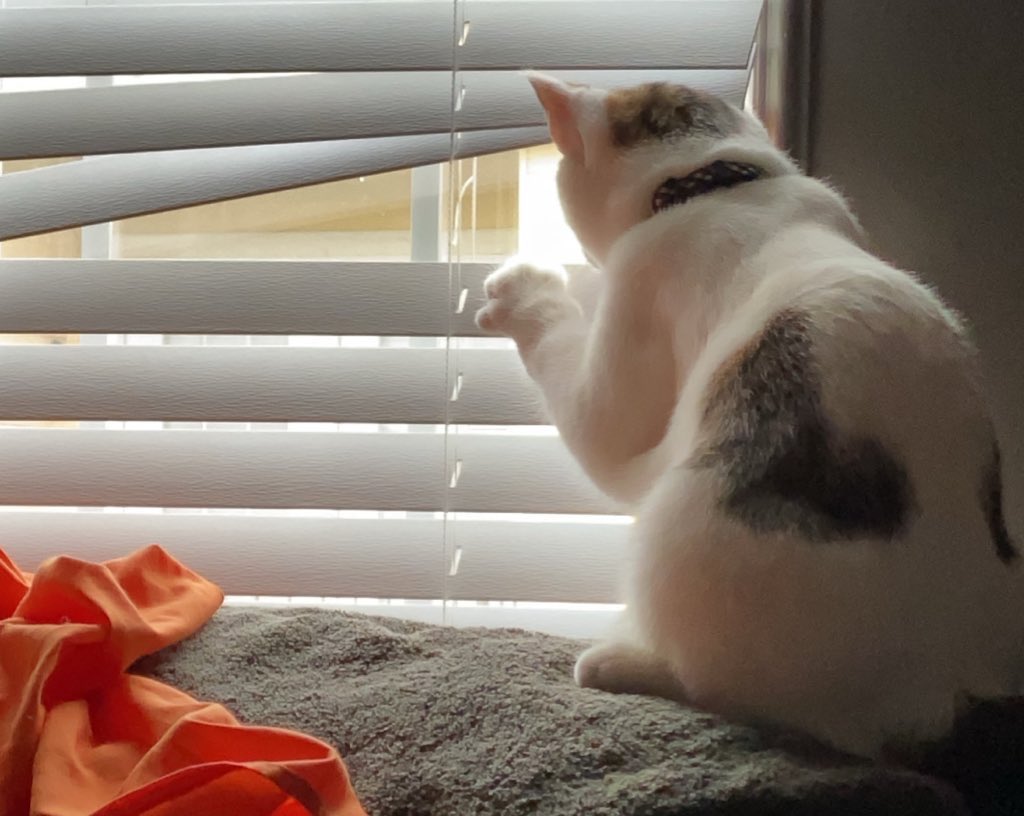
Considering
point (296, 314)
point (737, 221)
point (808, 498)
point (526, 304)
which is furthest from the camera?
point (296, 314)

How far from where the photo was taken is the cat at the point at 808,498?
1.86ft

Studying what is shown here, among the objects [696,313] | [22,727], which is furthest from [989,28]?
[22,727]

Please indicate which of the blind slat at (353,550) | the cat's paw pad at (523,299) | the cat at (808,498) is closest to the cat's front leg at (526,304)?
the cat's paw pad at (523,299)

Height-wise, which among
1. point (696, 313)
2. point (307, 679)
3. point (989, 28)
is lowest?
point (307, 679)

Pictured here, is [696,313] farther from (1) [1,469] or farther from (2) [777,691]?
(1) [1,469]

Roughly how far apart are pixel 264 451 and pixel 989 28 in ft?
2.26

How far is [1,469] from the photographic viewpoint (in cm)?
96

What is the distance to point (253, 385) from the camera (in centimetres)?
93

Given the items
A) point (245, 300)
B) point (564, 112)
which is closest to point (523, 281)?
point (564, 112)

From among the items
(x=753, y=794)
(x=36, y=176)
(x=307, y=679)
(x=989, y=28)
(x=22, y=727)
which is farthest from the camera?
(x=36, y=176)

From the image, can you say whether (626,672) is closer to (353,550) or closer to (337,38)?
(353,550)

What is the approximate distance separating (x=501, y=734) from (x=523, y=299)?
351 mm

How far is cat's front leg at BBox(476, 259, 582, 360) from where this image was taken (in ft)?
2.64

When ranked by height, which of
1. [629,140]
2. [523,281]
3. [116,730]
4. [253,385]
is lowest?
[116,730]
